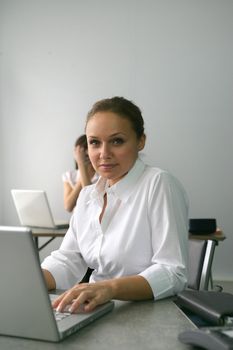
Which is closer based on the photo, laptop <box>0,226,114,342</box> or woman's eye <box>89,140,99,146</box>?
laptop <box>0,226,114,342</box>

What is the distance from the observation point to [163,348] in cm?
92

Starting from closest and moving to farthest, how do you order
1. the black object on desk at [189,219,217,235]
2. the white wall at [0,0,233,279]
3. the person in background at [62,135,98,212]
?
the black object on desk at [189,219,217,235], the person in background at [62,135,98,212], the white wall at [0,0,233,279]

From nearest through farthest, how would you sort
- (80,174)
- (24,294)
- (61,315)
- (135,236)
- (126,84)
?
(24,294), (61,315), (135,236), (80,174), (126,84)

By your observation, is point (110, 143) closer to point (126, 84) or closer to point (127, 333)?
point (127, 333)

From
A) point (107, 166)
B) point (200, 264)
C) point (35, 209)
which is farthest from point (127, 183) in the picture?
point (35, 209)

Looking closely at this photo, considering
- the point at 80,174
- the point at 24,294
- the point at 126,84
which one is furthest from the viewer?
the point at 126,84

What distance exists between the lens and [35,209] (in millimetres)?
3514

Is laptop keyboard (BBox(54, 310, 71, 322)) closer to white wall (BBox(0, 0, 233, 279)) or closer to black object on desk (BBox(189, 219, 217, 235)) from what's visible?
black object on desk (BBox(189, 219, 217, 235))

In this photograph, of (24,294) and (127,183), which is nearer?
(24,294)

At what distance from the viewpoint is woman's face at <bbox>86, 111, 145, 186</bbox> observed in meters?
1.57

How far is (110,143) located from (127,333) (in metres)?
0.71

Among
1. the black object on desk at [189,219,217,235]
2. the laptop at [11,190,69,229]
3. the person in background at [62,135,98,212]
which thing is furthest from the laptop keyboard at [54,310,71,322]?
the person in background at [62,135,98,212]

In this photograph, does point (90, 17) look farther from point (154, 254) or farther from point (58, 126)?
point (154, 254)

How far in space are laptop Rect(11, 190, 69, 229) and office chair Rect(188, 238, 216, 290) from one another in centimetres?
166
